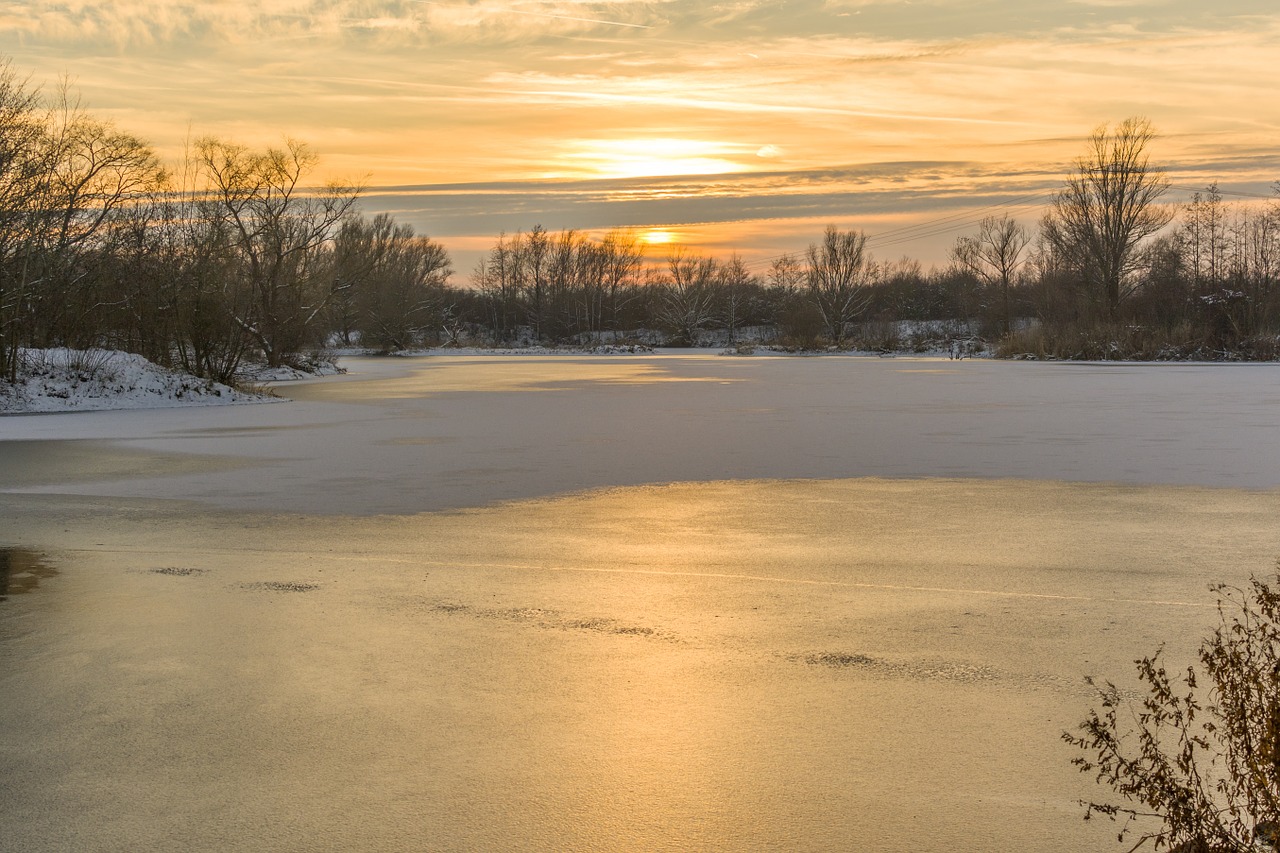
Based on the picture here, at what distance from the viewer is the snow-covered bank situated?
76.8 ft

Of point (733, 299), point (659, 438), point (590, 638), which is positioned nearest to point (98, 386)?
point (659, 438)

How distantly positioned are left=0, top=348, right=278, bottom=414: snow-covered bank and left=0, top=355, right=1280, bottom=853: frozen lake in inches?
416

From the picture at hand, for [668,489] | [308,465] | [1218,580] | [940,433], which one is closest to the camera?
[1218,580]

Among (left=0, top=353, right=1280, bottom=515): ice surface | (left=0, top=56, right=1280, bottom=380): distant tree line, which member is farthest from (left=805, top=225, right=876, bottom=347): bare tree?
(left=0, top=353, right=1280, bottom=515): ice surface

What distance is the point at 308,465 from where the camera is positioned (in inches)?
525

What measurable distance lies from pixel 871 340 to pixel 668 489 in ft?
195

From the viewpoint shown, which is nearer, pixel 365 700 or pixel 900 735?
pixel 900 735

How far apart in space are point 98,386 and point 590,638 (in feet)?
73.1

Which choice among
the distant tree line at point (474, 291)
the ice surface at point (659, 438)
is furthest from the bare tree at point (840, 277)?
the ice surface at point (659, 438)

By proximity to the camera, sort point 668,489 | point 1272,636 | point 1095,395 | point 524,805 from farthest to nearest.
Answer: point 1095,395
point 668,489
point 524,805
point 1272,636

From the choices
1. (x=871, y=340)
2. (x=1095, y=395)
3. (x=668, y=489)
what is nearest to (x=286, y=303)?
(x=1095, y=395)

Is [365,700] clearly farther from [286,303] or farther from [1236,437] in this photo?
[286,303]

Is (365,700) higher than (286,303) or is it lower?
lower

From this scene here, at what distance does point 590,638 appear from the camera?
5.77 m
